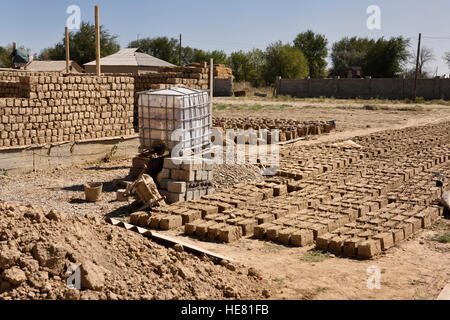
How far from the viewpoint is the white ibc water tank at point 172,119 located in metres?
8.82

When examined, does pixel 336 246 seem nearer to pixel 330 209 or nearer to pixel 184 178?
pixel 330 209

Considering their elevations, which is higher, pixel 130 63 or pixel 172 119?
pixel 130 63

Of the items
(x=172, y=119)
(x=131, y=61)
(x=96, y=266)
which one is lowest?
(x=96, y=266)

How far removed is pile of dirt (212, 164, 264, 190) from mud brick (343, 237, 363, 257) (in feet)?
10.8

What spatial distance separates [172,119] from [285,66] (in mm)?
42065

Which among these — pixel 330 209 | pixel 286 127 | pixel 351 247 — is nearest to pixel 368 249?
pixel 351 247

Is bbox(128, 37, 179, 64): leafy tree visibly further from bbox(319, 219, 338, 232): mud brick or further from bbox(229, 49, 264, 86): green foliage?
bbox(319, 219, 338, 232): mud brick

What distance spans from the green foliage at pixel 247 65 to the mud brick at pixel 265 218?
4565cm

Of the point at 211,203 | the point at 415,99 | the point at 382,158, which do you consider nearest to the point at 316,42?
the point at 415,99

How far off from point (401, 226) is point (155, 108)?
472cm

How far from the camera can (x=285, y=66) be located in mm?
49406

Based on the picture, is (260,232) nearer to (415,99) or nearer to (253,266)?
(253,266)

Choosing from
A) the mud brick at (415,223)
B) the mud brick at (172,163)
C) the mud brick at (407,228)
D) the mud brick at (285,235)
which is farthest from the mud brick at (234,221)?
the mud brick at (415,223)

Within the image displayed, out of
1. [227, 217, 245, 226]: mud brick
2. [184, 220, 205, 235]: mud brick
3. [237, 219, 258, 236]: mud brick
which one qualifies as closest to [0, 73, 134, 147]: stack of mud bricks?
[184, 220, 205, 235]: mud brick
